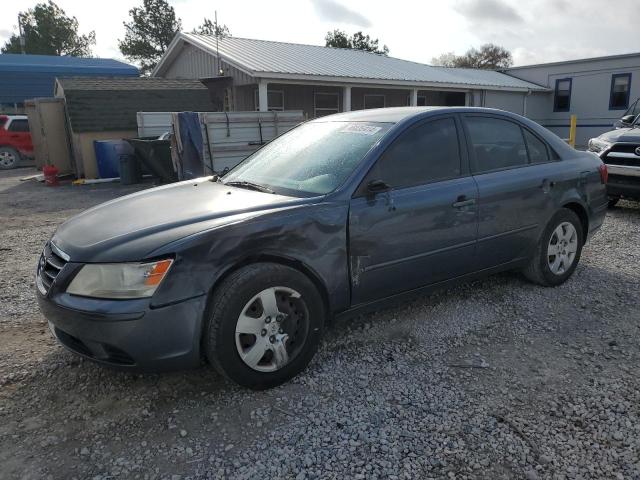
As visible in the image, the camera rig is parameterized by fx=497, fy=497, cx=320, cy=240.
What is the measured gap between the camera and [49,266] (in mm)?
2967

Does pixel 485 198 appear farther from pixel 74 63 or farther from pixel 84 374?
pixel 74 63

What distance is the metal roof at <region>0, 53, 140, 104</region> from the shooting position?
85.0 feet

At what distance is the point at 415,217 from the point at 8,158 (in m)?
18.8

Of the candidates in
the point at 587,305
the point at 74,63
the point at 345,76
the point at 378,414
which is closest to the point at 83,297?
the point at 378,414

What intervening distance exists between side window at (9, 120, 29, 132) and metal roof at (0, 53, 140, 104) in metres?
10.7

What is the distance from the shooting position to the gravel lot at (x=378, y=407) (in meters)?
2.36

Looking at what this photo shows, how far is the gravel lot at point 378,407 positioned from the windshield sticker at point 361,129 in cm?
143

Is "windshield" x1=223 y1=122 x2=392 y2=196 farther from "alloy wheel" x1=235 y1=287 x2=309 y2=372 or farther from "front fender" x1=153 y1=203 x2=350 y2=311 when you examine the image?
"alloy wheel" x1=235 y1=287 x2=309 y2=372

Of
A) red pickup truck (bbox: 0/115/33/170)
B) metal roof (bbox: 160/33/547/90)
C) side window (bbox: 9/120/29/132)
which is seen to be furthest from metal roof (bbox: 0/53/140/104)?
side window (bbox: 9/120/29/132)

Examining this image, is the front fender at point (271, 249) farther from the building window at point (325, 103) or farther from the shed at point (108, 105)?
the building window at point (325, 103)

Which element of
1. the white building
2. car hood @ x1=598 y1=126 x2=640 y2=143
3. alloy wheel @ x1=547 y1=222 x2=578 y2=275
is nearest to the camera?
alloy wheel @ x1=547 y1=222 x2=578 y2=275

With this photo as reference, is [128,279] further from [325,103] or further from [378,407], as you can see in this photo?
[325,103]

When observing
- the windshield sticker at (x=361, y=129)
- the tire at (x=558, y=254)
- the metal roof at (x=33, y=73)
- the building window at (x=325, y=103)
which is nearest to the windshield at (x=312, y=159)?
the windshield sticker at (x=361, y=129)

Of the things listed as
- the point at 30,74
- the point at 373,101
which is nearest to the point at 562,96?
the point at 373,101
